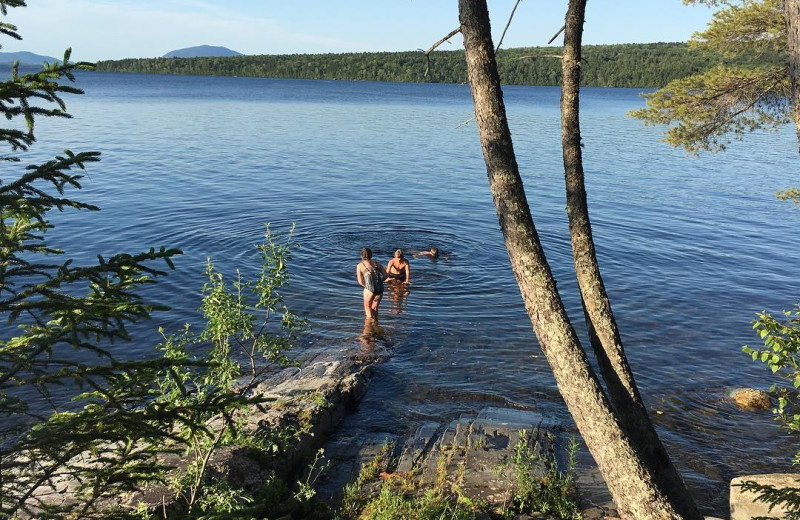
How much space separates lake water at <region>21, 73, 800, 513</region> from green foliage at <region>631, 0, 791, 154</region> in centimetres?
478

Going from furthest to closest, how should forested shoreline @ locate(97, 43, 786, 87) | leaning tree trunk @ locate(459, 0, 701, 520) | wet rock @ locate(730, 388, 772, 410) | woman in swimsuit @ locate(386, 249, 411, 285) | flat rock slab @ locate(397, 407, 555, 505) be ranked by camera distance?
forested shoreline @ locate(97, 43, 786, 87), woman in swimsuit @ locate(386, 249, 411, 285), wet rock @ locate(730, 388, 772, 410), flat rock slab @ locate(397, 407, 555, 505), leaning tree trunk @ locate(459, 0, 701, 520)

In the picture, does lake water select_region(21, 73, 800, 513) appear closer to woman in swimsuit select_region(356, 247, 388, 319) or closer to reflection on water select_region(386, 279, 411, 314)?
reflection on water select_region(386, 279, 411, 314)

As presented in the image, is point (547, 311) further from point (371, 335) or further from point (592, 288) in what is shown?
point (371, 335)

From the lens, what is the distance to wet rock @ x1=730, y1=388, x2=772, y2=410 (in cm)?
1120

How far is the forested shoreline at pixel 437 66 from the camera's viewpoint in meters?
135

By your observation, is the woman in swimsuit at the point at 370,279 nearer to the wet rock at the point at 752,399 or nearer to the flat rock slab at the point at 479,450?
the flat rock slab at the point at 479,450

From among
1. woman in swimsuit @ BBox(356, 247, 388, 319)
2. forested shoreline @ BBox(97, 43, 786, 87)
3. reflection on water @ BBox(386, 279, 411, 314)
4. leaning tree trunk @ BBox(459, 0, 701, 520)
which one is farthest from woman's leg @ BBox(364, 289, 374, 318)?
forested shoreline @ BBox(97, 43, 786, 87)

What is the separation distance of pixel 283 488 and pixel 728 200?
29.5m

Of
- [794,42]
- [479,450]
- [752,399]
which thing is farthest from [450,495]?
[752,399]

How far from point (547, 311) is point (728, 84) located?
26.1 feet

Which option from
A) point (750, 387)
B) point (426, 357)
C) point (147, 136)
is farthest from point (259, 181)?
point (750, 387)

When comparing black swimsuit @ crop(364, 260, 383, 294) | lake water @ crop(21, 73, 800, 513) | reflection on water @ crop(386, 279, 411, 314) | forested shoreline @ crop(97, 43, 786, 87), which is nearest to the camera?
lake water @ crop(21, 73, 800, 513)

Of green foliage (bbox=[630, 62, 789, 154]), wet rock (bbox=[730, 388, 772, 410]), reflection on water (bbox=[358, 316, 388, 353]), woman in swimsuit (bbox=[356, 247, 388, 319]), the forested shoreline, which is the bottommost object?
wet rock (bbox=[730, 388, 772, 410])

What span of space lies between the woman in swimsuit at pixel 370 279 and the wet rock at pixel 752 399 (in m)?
7.25
